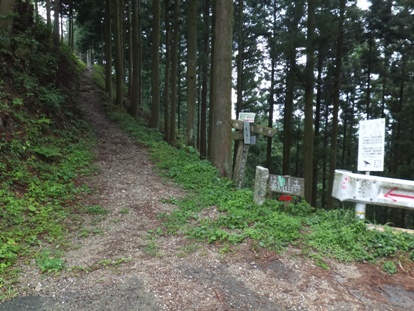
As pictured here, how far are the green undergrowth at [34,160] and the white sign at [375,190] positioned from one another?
425 centimetres

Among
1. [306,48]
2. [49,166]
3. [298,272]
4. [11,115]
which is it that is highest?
[306,48]

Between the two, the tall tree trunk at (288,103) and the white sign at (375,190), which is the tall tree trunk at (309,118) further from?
the white sign at (375,190)

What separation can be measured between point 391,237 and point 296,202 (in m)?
2.11

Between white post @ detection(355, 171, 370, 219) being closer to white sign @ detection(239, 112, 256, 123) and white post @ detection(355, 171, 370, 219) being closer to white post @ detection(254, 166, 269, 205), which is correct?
white post @ detection(254, 166, 269, 205)

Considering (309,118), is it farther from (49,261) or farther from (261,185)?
(49,261)

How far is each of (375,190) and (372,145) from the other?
2.44ft

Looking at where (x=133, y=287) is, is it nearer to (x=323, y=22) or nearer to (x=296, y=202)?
(x=296, y=202)

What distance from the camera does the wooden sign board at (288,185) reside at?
5297 mm

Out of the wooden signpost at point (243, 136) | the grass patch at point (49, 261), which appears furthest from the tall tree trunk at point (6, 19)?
the grass patch at point (49, 261)

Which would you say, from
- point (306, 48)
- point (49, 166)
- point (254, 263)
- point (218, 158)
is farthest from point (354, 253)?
point (306, 48)

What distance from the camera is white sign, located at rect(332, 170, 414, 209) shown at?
14.7 ft

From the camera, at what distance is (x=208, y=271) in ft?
11.7

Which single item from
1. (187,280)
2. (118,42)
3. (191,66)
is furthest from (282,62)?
(187,280)

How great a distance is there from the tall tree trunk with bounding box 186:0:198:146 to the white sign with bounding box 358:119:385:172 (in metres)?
9.01
